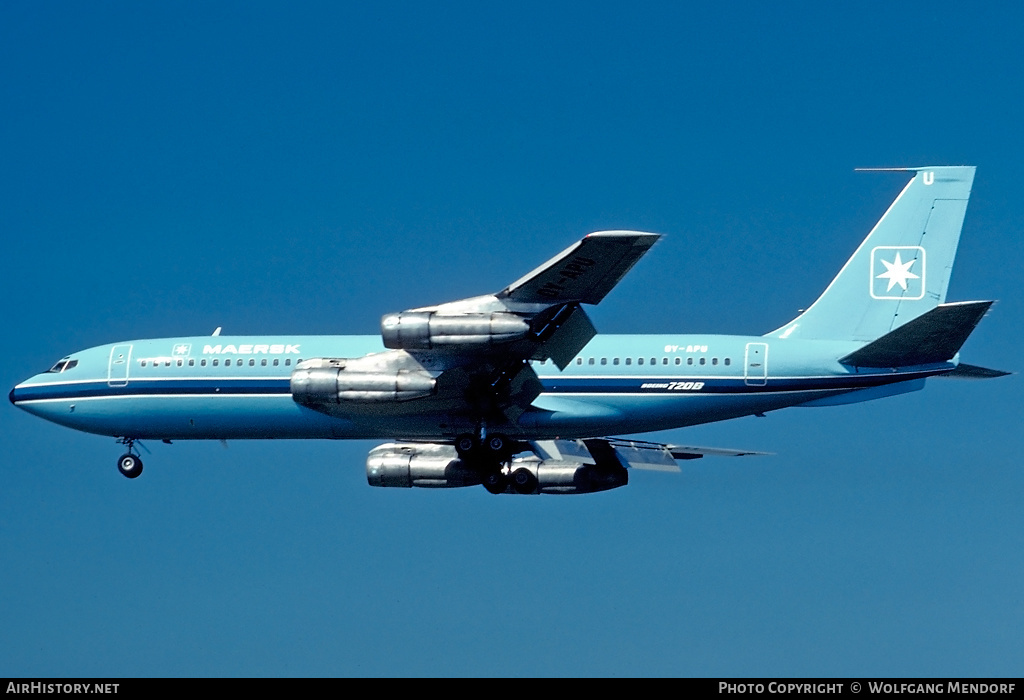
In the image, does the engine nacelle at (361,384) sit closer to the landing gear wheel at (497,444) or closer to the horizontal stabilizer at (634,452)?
the landing gear wheel at (497,444)

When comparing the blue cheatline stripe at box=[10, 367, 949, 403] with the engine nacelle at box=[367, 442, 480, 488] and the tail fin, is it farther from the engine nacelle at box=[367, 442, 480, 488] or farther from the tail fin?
the engine nacelle at box=[367, 442, 480, 488]

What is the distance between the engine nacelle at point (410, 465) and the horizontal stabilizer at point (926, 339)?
1247 cm

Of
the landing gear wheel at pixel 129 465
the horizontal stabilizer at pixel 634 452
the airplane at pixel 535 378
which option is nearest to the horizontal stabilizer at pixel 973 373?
the airplane at pixel 535 378

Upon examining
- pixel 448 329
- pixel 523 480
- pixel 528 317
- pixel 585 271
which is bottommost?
pixel 523 480

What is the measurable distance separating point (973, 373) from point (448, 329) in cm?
1543

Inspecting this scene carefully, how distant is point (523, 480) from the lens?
4297 cm

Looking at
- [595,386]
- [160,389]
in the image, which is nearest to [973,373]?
[595,386]

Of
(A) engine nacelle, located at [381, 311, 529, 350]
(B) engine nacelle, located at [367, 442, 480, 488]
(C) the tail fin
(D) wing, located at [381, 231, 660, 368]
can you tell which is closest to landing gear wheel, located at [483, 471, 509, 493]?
(B) engine nacelle, located at [367, 442, 480, 488]

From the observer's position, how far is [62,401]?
4609 cm

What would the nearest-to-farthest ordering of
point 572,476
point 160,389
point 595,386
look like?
point 595,386 → point 160,389 → point 572,476

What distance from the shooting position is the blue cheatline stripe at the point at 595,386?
40438mm

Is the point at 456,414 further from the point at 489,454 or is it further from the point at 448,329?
the point at 448,329
